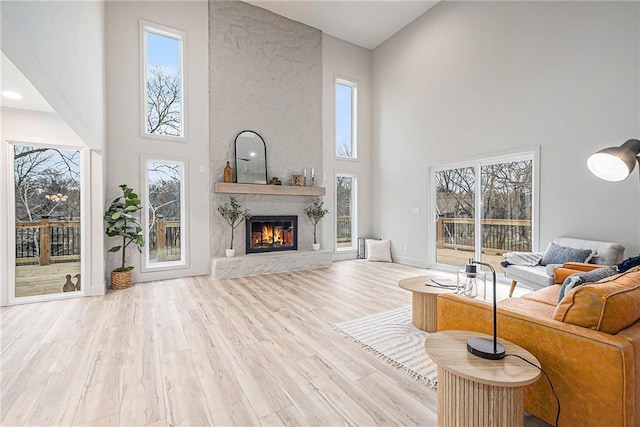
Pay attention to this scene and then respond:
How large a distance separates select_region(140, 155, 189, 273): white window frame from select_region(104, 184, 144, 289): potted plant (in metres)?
0.28

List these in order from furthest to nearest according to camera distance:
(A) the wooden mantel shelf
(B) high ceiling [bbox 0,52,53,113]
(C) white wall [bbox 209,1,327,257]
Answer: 1. (C) white wall [bbox 209,1,327,257]
2. (A) the wooden mantel shelf
3. (B) high ceiling [bbox 0,52,53,113]

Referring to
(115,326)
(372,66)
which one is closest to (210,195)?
(115,326)

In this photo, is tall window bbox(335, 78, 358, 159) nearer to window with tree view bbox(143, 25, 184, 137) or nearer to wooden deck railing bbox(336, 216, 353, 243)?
wooden deck railing bbox(336, 216, 353, 243)

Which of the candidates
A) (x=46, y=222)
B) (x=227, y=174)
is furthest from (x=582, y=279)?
(x=46, y=222)

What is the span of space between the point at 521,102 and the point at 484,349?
4.43 m

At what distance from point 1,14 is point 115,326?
9.14ft

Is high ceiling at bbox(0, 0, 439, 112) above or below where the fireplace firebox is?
above

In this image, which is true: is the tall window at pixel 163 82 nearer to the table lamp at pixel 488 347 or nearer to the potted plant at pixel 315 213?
the potted plant at pixel 315 213

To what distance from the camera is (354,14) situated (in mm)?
6141

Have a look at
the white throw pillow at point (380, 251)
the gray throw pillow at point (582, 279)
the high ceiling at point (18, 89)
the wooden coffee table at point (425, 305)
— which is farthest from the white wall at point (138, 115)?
the gray throw pillow at point (582, 279)

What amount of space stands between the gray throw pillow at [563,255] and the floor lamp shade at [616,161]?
240 cm

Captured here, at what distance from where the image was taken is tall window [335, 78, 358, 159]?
23.3 ft

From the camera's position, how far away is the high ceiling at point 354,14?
19.1ft

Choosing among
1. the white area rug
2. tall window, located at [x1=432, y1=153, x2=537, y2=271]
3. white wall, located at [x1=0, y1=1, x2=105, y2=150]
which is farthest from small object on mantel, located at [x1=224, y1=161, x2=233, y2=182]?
tall window, located at [x1=432, y1=153, x2=537, y2=271]
